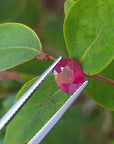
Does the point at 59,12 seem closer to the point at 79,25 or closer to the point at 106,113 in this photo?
the point at 106,113

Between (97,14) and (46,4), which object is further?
(46,4)

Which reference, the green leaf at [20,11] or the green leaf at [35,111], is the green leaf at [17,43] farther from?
the green leaf at [20,11]

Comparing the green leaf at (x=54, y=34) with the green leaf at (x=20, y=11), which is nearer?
the green leaf at (x=20, y=11)

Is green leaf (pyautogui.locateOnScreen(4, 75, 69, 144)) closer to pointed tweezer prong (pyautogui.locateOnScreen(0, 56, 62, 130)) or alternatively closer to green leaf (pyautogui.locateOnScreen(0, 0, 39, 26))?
pointed tweezer prong (pyautogui.locateOnScreen(0, 56, 62, 130))

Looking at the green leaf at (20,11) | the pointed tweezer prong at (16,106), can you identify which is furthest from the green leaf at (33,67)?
the green leaf at (20,11)

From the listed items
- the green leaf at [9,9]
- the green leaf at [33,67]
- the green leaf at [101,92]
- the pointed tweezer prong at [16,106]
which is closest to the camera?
the pointed tweezer prong at [16,106]

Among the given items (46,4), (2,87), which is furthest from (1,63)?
(46,4)
